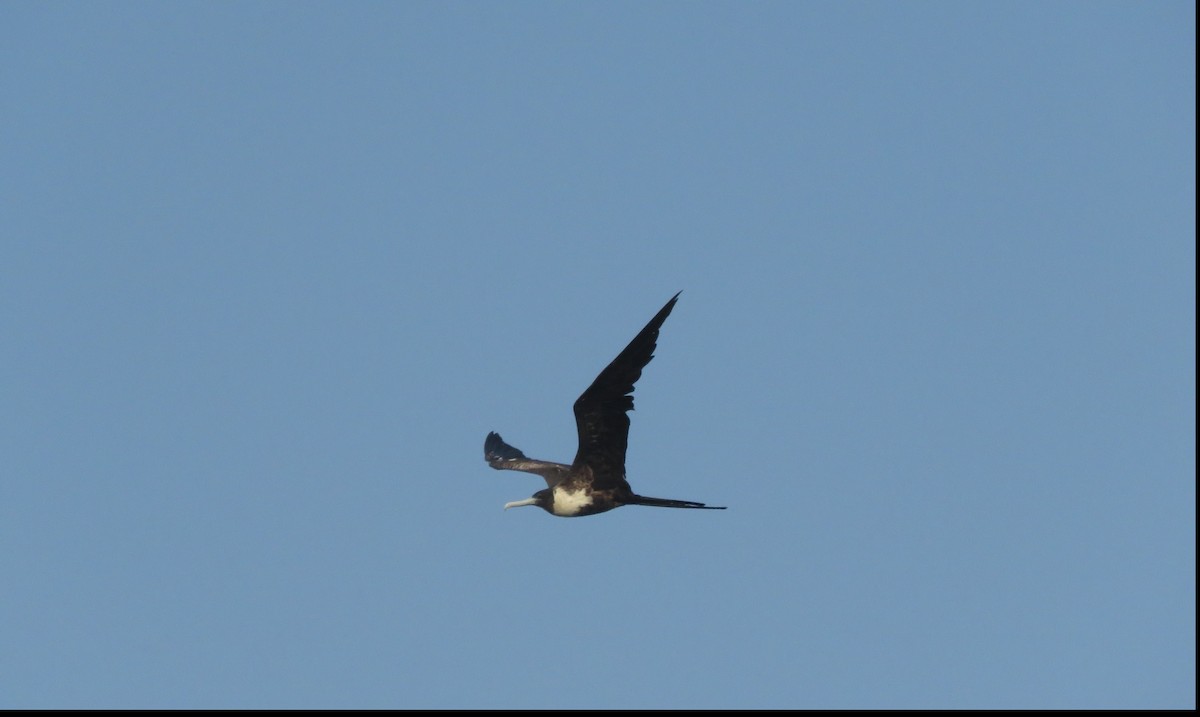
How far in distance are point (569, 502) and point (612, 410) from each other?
160 centimetres

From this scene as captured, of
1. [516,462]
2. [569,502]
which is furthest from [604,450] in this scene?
[516,462]

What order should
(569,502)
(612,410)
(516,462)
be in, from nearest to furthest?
(612,410), (569,502), (516,462)

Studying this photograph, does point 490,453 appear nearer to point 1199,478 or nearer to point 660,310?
point 660,310

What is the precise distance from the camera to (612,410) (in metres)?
15.6

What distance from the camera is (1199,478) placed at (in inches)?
663

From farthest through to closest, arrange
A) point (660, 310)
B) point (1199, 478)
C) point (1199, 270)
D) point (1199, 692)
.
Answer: point (1199, 478), point (1199, 270), point (660, 310), point (1199, 692)

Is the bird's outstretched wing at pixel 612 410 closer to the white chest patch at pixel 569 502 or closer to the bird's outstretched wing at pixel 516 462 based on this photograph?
the white chest patch at pixel 569 502

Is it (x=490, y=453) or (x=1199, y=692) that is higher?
(x=490, y=453)

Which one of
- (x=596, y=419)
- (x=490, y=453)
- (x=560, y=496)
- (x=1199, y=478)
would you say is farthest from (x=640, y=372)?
(x=1199, y=478)

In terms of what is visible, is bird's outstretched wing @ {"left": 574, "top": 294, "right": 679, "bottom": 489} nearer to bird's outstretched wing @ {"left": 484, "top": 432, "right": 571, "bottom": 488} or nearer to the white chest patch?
→ the white chest patch

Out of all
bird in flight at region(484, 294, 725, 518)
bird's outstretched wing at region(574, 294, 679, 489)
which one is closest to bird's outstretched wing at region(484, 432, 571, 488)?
bird in flight at region(484, 294, 725, 518)

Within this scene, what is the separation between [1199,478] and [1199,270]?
276 centimetres

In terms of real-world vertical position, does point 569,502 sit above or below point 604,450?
below

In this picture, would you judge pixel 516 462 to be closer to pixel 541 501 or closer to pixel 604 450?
pixel 541 501
